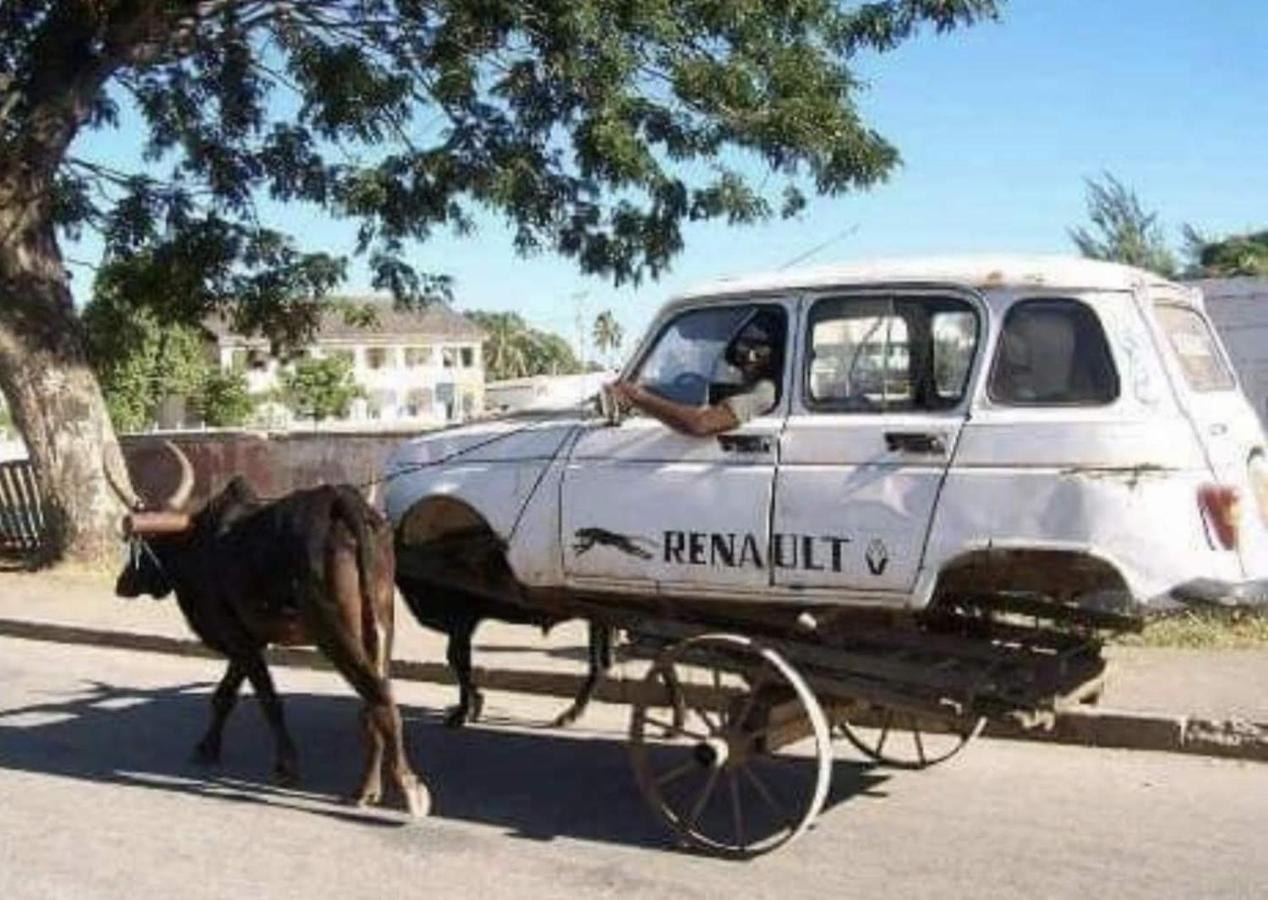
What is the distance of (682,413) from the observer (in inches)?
268

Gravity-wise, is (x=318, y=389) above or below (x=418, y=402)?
above

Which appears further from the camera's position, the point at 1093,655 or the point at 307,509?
the point at 307,509

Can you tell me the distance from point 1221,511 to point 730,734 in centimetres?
199

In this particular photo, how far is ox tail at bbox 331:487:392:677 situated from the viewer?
741 centimetres

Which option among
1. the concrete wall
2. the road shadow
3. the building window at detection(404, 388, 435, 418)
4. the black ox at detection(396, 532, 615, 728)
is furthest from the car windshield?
the building window at detection(404, 388, 435, 418)

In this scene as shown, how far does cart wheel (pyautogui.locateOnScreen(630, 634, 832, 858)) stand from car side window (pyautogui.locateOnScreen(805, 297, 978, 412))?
1.05 meters

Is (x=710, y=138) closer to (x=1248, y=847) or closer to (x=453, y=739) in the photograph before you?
(x=453, y=739)

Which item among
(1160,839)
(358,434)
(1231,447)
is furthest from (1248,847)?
(358,434)

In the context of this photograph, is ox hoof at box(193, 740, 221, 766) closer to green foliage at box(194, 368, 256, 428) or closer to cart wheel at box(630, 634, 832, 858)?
cart wheel at box(630, 634, 832, 858)

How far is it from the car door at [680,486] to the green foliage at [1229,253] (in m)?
29.7

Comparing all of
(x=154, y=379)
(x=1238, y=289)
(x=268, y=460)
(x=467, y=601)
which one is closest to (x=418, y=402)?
(x=154, y=379)

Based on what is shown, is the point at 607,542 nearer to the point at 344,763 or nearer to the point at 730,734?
the point at 730,734

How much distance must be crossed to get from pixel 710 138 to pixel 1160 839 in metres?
10.8

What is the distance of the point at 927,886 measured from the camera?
19.9 ft
